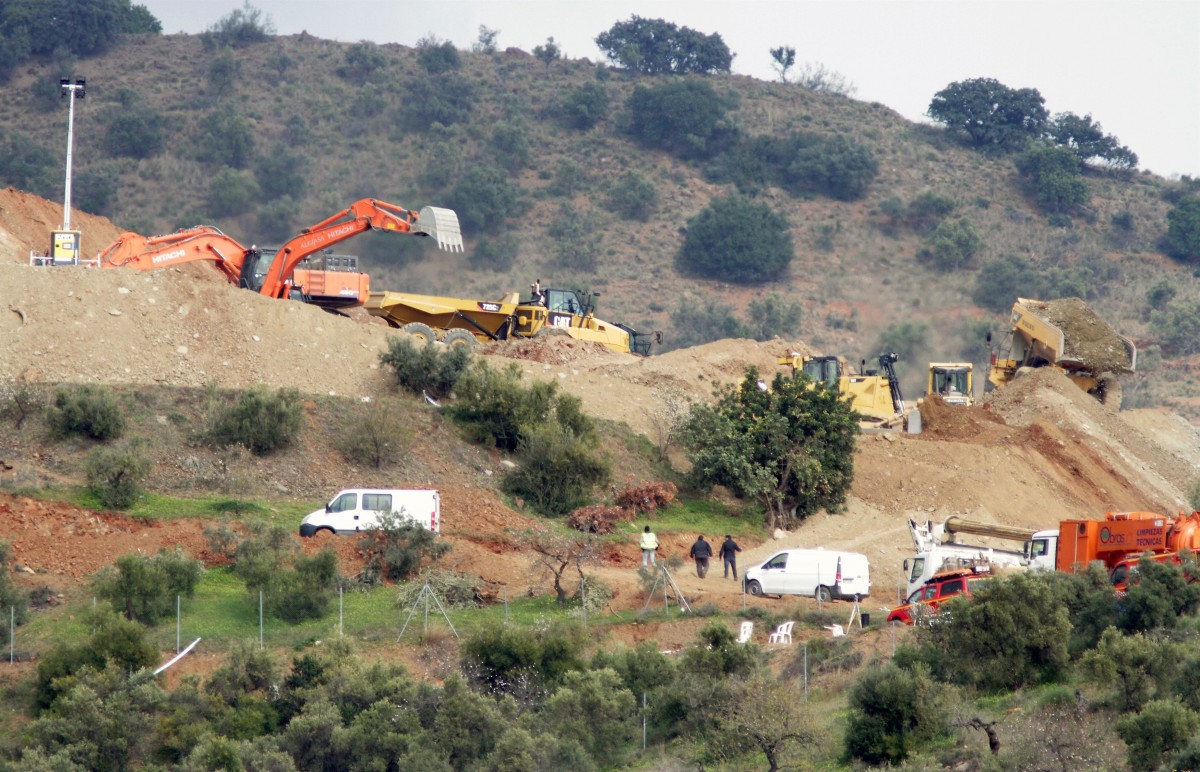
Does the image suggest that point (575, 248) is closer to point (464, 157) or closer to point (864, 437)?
point (464, 157)

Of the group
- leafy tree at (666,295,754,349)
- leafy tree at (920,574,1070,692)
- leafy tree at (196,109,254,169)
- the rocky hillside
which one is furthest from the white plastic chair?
leafy tree at (196,109,254,169)

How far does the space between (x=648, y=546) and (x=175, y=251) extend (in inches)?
719

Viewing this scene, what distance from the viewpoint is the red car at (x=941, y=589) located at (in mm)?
28391

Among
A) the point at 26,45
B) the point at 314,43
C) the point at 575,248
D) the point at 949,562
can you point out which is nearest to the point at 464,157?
the point at 575,248

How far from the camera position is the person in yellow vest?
1336 inches

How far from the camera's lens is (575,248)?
95.1 metres

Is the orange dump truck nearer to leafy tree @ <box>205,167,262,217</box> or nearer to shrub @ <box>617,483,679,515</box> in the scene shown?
shrub @ <box>617,483,679,515</box>

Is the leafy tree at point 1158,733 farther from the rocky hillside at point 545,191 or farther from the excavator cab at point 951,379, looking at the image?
the rocky hillside at point 545,191

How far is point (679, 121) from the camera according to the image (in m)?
107

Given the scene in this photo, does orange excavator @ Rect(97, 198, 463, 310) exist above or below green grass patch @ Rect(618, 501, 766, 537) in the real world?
above

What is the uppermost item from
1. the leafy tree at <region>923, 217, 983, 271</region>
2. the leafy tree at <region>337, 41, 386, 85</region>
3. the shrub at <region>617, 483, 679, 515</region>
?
the leafy tree at <region>337, 41, 386, 85</region>

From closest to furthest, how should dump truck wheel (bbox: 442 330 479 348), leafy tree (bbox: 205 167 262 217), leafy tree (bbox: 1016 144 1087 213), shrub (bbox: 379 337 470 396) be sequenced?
shrub (bbox: 379 337 470 396), dump truck wheel (bbox: 442 330 479 348), leafy tree (bbox: 205 167 262 217), leafy tree (bbox: 1016 144 1087 213)

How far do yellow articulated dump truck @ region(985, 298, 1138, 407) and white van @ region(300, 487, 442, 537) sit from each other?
25.2m

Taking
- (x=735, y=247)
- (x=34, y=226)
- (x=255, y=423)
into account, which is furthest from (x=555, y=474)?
(x=735, y=247)
